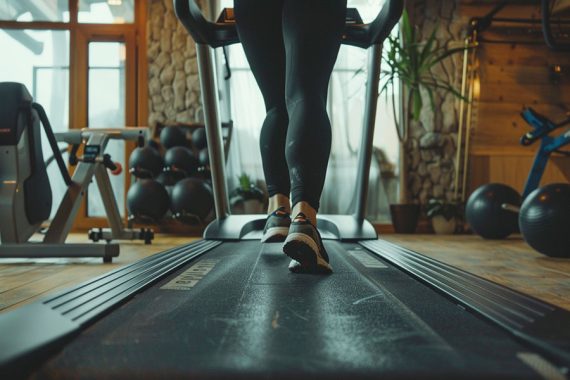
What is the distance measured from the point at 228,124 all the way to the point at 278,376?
370 cm

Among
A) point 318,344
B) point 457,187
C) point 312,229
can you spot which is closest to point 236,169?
point 457,187

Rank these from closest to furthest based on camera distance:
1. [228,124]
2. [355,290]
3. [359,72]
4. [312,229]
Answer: [355,290] < [312,229] < [228,124] < [359,72]

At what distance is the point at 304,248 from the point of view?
3.30 ft

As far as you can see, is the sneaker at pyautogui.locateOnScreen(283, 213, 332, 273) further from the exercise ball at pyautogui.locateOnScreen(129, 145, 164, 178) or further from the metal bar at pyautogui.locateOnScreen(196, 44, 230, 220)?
the exercise ball at pyautogui.locateOnScreen(129, 145, 164, 178)

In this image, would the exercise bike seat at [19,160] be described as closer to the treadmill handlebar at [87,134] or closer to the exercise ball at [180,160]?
the treadmill handlebar at [87,134]

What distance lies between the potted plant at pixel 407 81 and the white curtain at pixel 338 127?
0.60ft

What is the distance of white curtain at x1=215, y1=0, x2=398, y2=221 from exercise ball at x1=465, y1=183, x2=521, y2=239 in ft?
3.79

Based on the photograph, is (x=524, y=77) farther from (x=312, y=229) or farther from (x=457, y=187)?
(x=312, y=229)

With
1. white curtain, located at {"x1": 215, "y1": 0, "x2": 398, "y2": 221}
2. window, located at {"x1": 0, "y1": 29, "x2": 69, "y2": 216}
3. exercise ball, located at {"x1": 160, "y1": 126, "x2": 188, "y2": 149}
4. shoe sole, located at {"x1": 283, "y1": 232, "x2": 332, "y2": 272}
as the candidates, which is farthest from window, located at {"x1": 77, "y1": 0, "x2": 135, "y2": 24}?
shoe sole, located at {"x1": 283, "y1": 232, "x2": 332, "y2": 272}

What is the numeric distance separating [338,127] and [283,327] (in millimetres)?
3980

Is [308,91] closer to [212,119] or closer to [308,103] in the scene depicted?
[308,103]

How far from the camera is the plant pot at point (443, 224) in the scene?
→ 167 inches

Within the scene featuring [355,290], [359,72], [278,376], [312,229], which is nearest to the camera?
[278,376]

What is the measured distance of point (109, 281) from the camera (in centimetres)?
94
